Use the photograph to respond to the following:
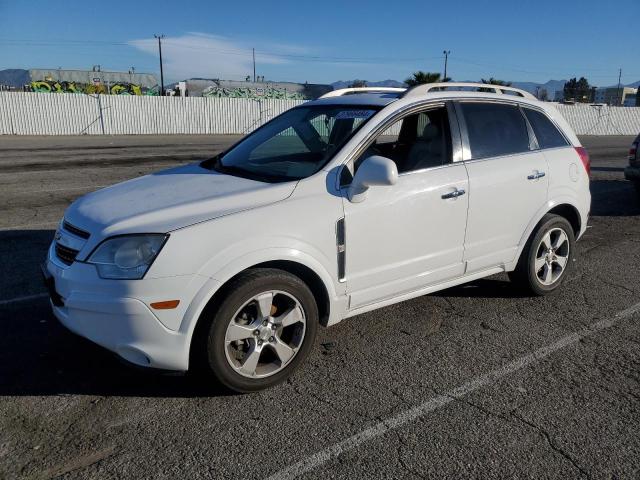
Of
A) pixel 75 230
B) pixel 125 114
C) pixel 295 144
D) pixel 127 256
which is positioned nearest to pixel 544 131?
pixel 295 144

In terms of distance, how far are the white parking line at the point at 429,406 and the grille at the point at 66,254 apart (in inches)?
67.2

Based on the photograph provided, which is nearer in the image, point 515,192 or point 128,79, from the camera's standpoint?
point 515,192

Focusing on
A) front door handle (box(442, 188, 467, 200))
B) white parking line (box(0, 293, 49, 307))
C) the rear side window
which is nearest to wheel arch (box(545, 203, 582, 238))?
the rear side window

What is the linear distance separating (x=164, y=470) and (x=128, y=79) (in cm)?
7379

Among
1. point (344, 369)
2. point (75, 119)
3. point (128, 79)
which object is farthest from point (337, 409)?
point (128, 79)

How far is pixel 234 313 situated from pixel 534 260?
2.93 m

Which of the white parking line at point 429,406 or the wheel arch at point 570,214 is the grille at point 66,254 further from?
the wheel arch at point 570,214

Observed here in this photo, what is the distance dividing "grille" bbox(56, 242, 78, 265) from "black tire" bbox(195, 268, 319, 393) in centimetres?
86

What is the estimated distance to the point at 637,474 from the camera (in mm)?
2723

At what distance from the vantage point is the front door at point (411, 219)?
3.72 m

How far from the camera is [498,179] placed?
4461 mm

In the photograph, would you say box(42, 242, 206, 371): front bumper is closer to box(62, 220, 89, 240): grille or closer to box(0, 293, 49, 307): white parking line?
box(62, 220, 89, 240): grille

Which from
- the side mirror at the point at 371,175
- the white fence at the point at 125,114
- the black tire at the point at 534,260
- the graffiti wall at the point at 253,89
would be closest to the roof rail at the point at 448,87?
Answer: the side mirror at the point at 371,175

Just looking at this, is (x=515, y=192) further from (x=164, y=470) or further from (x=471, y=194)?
(x=164, y=470)
